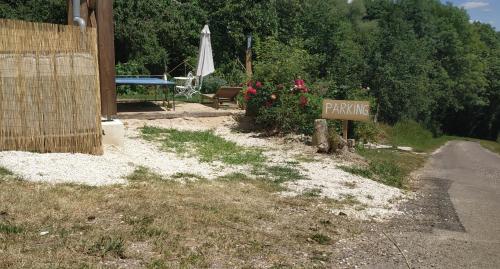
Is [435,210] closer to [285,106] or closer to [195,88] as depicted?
[285,106]

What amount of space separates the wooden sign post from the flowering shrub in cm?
81

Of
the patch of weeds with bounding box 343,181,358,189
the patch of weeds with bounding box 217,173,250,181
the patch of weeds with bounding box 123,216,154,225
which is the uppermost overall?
the patch of weeds with bounding box 123,216,154,225

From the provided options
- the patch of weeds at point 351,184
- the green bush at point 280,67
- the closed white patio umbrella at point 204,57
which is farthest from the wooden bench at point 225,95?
the patch of weeds at point 351,184

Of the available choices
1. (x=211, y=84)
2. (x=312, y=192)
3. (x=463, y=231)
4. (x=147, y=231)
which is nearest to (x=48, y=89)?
(x=147, y=231)

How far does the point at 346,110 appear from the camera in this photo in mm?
9961

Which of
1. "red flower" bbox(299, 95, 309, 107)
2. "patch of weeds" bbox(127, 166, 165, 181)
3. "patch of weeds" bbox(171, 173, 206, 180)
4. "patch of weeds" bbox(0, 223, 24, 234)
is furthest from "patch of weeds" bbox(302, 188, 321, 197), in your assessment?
"red flower" bbox(299, 95, 309, 107)

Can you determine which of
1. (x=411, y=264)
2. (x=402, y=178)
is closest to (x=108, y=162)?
(x=411, y=264)

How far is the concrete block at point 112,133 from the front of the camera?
7.70 metres

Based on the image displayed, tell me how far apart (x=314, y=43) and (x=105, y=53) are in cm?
1740

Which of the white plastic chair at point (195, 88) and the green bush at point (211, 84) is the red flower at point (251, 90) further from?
the green bush at point (211, 84)

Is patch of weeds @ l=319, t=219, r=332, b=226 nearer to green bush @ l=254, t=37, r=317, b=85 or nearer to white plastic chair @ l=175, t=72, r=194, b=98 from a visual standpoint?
green bush @ l=254, t=37, r=317, b=85

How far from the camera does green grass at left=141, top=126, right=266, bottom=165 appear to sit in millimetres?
8367

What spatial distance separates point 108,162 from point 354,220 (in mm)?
3465

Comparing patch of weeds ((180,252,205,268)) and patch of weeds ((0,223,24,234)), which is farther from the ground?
patch of weeds ((0,223,24,234))
